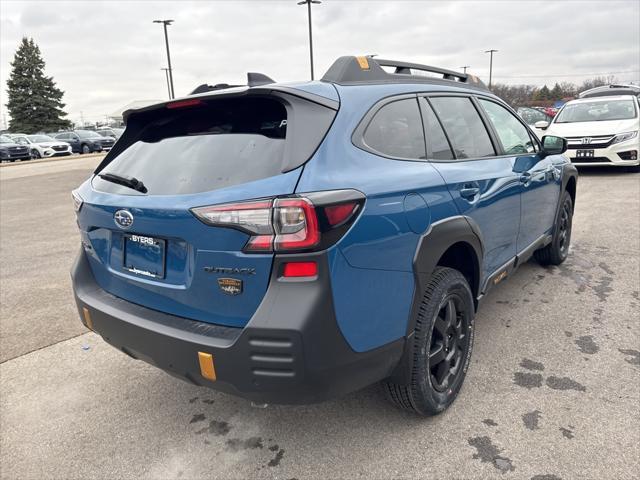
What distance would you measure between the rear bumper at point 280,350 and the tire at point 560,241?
10.2ft

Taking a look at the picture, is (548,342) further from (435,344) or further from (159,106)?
(159,106)

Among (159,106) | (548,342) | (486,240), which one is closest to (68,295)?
(159,106)

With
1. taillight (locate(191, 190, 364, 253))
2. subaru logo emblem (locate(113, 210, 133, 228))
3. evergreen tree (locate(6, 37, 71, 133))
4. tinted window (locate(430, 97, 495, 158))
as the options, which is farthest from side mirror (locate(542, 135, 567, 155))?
evergreen tree (locate(6, 37, 71, 133))

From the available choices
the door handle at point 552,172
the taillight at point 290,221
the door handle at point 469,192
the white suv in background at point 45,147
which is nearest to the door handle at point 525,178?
the door handle at point 552,172

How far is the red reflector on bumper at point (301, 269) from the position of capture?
6.00ft

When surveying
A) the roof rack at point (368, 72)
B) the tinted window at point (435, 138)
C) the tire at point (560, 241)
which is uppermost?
the roof rack at point (368, 72)

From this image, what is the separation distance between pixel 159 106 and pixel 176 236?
868 mm

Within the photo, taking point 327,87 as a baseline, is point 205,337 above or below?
below

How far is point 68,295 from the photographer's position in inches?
180

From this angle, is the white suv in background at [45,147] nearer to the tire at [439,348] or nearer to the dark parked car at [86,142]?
the dark parked car at [86,142]

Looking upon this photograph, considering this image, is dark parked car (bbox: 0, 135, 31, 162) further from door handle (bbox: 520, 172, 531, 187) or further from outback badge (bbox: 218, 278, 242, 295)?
outback badge (bbox: 218, 278, 242, 295)

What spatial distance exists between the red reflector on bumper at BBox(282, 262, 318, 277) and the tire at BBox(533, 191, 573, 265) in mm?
3446

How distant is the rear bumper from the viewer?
1826mm

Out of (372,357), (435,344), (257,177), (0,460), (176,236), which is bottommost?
(0,460)
